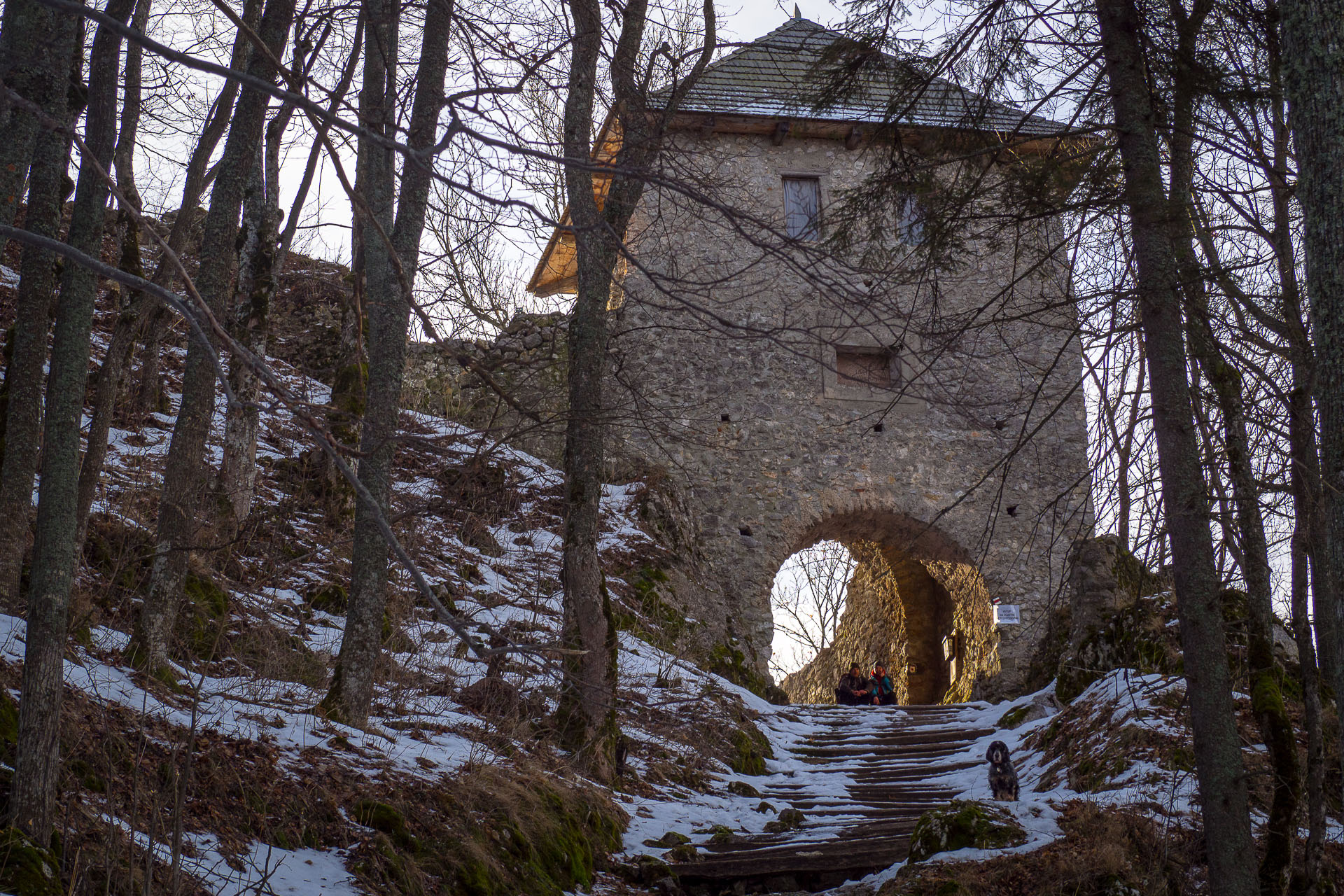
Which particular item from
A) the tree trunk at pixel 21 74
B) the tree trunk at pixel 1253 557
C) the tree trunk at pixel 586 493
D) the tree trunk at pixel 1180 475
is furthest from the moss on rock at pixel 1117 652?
the tree trunk at pixel 21 74

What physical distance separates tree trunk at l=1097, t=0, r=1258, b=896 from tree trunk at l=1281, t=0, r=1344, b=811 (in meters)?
1.09

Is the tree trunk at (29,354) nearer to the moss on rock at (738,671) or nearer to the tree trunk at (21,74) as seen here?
the tree trunk at (21,74)

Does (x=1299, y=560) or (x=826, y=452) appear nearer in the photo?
(x=1299, y=560)

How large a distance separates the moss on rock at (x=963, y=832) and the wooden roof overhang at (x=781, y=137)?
132 inches

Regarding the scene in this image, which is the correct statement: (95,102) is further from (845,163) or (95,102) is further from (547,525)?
(845,163)

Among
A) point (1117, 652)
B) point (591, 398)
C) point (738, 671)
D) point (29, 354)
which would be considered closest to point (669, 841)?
point (591, 398)

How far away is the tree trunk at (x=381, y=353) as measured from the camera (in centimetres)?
501

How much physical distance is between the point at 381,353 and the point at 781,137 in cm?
995

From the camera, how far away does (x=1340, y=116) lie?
279 cm

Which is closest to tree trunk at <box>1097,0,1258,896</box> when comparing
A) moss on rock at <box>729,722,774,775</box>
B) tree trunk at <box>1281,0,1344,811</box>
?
tree trunk at <box>1281,0,1344,811</box>

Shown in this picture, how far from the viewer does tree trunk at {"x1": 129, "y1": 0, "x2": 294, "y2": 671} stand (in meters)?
4.54

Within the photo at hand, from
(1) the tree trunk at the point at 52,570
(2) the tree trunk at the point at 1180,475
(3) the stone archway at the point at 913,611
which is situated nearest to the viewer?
(1) the tree trunk at the point at 52,570

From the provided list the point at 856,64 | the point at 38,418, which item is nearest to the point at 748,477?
the point at 856,64

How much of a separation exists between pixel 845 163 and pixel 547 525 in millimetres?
7231
